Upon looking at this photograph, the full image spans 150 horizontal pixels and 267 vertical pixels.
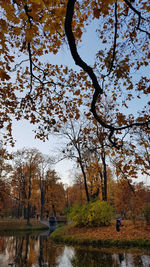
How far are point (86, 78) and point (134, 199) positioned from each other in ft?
37.4

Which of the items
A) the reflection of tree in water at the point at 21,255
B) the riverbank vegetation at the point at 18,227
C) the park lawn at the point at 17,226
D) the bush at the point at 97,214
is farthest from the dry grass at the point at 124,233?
the park lawn at the point at 17,226

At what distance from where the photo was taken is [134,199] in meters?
14.7

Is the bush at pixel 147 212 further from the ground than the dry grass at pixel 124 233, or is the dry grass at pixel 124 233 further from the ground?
the bush at pixel 147 212

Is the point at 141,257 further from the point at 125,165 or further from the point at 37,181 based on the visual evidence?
→ the point at 37,181

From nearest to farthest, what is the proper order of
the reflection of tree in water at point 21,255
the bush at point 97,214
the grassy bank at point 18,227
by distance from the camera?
1. the reflection of tree in water at point 21,255
2. the bush at point 97,214
3. the grassy bank at point 18,227

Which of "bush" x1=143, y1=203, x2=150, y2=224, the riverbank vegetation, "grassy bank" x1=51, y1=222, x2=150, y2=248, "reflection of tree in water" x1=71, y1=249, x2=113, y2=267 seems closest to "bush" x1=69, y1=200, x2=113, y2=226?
"grassy bank" x1=51, y1=222, x2=150, y2=248

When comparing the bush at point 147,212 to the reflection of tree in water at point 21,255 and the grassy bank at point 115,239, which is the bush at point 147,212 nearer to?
the grassy bank at point 115,239

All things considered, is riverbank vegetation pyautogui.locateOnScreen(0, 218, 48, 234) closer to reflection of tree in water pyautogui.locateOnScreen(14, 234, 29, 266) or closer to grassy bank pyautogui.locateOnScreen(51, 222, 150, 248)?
reflection of tree in water pyautogui.locateOnScreen(14, 234, 29, 266)

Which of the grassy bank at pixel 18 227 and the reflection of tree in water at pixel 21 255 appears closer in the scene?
the reflection of tree in water at pixel 21 255

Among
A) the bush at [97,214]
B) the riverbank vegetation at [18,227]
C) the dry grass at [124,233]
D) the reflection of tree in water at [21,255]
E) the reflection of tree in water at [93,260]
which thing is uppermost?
the bush at [97,214]

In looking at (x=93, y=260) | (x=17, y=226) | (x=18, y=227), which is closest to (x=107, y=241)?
(x=93, y=260)

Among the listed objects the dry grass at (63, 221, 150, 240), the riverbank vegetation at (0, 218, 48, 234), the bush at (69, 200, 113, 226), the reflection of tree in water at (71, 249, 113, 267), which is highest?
the bush at (69, 200, 113, 226)

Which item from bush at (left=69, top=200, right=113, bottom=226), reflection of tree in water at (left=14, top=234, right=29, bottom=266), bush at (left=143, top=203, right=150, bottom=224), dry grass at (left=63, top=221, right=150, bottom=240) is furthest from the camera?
bush at (left=69, top=200, right=113, bottom=226)

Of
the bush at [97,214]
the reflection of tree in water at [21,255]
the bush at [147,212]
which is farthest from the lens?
the bush at [97,214]
